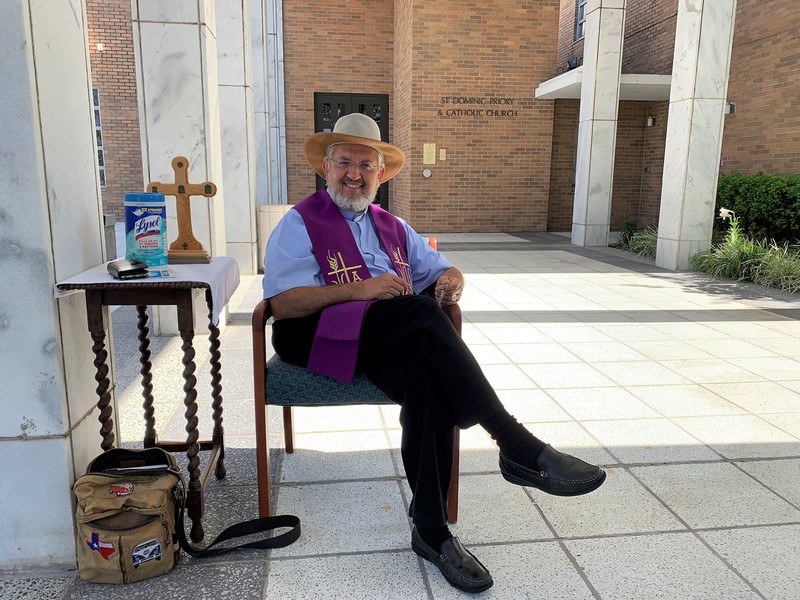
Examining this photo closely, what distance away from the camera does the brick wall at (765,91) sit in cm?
1001

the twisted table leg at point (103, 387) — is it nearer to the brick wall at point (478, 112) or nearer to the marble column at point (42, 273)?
the marble column at point (42, 273)

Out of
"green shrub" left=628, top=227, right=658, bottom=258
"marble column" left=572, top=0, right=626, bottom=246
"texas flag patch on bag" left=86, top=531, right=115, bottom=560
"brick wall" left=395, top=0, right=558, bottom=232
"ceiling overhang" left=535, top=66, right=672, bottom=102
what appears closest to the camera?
"texas flag patch on bag" left=86, top=531, right=115, bottom=560

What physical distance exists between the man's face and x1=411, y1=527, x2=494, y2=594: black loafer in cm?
136

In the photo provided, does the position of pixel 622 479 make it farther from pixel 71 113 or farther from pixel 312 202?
pixel 71 113

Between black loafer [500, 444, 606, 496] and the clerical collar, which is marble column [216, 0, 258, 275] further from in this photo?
black loafer [500, 444, 606, 496]

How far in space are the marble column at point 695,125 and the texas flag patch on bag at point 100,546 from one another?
27.1 ft

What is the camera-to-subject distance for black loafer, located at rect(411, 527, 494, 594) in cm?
198

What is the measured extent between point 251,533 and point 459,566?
772 mm

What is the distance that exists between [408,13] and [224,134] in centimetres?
765

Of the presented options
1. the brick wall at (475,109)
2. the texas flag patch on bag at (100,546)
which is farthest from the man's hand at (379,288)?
the brick wall at (475,109)

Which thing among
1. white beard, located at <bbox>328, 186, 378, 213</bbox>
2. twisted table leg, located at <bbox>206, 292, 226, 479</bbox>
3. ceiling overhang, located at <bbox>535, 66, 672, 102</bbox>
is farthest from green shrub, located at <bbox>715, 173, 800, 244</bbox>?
twisted table leg, located at <bbox>206, 292, 226, 479</bbox>

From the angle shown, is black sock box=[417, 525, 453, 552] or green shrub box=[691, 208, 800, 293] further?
green shrub box=[691, 208, 800, 293]

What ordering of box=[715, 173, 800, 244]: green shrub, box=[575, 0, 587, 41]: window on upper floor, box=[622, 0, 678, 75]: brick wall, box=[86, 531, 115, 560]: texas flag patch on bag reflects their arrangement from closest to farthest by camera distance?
box=[86, 531, 115, 560]: texas flag patch on bag < box=[715, 173, 800, 244]: green shrub < box=[622, 0, 678, 75]: brick wall < box=[575, 0, 587, 41]: window on upper floor

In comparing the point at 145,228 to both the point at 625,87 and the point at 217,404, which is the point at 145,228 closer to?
the point at 217,404
